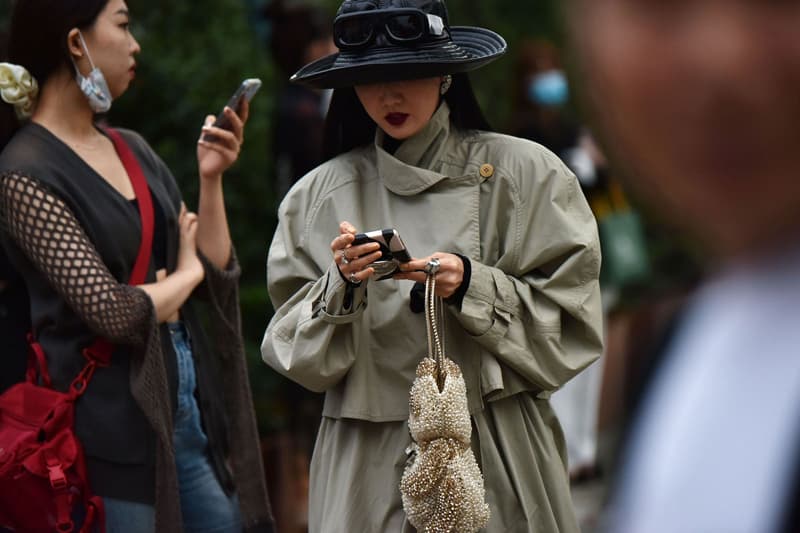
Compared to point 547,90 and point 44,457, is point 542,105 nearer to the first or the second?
point 547,90

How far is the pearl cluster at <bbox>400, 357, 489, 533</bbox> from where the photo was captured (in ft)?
10.5

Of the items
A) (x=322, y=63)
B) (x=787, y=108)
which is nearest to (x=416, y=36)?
(x=322, y=63)

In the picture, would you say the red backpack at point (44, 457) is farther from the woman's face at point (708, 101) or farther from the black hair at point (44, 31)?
the woman's face at point (708, 101)

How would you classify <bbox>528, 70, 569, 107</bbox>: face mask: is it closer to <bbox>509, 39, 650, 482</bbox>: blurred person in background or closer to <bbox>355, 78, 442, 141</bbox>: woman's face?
<bbox>509, 39, 650, 482</bbox>: blurred person in background

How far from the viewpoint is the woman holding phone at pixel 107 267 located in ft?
12.6

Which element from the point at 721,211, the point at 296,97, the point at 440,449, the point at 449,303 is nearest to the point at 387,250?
the point at 449,303

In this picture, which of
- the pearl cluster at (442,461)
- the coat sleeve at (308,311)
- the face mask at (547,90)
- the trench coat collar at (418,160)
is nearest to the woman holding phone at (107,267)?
the coat sleeve at (308,311)

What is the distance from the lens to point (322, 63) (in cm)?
371

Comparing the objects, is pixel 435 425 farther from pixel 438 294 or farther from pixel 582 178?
pixel 582 178

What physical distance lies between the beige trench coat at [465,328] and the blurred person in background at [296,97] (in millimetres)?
2397


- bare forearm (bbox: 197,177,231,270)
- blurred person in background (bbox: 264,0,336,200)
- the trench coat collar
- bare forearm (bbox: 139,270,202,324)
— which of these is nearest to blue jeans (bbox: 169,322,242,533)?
bare forearm (bbox: 139,270,202,324)

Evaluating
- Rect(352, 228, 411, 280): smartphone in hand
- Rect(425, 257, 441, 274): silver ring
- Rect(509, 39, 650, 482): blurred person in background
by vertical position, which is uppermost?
Rect(352, 228, 411, 280): smartphone in hand

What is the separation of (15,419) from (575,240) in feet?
5.47

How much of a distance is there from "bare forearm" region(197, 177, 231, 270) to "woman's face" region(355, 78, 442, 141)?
36.0 inches
